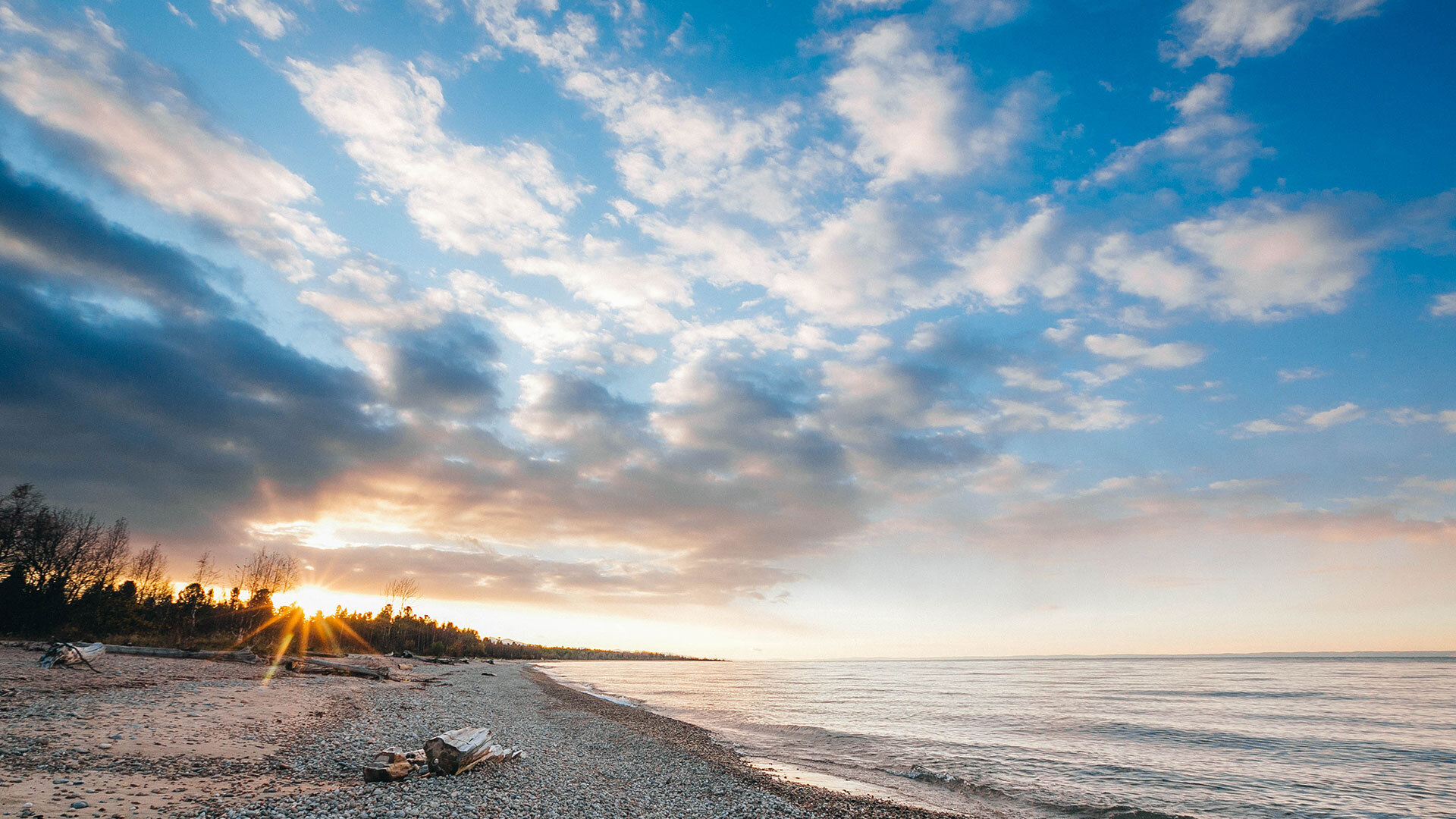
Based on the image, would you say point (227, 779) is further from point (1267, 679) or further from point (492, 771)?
point (1267, 679)

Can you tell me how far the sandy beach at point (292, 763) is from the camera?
12.1m

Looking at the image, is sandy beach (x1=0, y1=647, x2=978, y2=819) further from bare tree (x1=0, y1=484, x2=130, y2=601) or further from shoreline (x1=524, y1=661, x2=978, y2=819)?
bare tree (x1=0, y1=484, x2=130, y2=601)

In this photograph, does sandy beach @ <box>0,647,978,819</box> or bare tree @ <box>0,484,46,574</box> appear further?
bare tree @ <box>0,484,46,574</box>

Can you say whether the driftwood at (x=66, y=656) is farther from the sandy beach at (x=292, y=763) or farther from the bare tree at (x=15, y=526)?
the bare tree at (x=15, y=526)

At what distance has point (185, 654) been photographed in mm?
45906

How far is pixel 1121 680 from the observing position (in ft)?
313

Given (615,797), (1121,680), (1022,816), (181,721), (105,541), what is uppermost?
(105,541)

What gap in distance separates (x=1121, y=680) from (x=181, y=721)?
11712 cm

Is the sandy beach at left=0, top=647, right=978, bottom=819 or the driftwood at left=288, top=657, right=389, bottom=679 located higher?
the sandy beach at left=0, top=647, right=978, bottom=819

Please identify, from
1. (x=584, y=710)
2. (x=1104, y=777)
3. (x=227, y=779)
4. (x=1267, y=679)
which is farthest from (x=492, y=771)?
(x=1267, y=679)

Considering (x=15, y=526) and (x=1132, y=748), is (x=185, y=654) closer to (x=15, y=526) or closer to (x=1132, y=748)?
(x=15, y=526)

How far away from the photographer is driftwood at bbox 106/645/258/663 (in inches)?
1688

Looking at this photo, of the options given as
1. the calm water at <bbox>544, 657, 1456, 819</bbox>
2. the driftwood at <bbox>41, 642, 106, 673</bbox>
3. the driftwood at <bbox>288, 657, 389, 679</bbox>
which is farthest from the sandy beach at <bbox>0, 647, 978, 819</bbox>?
the driftwood at <bbox>288, 657, 389, 679</bbox>

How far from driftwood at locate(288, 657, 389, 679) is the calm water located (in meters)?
25.1
